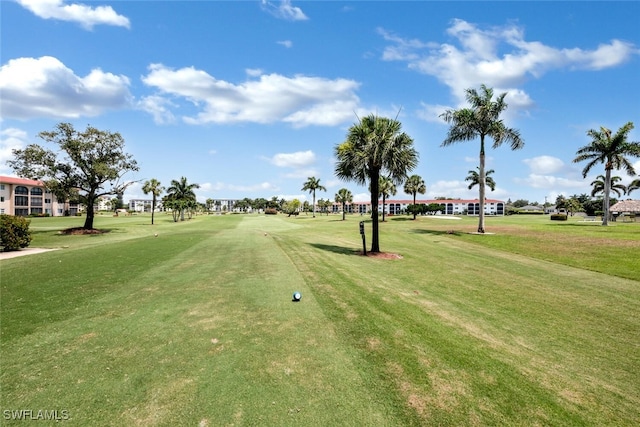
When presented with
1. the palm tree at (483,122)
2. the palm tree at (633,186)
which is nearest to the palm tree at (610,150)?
the palm tree at (483,122)

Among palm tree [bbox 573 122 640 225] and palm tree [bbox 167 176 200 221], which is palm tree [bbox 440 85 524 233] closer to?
palm tree [bbox 573 122 640 225]

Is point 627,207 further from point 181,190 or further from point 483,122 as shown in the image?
point 181,190

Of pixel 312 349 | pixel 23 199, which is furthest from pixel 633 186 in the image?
pixel 23 199

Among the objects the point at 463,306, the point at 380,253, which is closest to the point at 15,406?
the point at 463,306

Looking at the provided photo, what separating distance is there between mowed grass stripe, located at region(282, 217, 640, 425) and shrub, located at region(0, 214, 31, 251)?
2065 cm

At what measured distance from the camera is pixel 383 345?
23.0ft

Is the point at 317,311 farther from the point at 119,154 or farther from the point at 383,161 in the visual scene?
the point at 119,154

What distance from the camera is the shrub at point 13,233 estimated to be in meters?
21.5

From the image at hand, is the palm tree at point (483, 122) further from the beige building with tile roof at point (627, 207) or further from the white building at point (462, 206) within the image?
the white building at point (462, 206)

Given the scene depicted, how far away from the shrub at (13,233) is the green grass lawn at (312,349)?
10355mm

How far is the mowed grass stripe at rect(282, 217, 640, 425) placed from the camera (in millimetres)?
5371

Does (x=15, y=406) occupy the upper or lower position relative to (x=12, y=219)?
lower

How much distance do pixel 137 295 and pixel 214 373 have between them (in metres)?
6.08

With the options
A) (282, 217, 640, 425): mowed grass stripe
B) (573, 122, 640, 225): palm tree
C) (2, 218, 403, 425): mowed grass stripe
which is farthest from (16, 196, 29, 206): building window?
(573, 122, 640, 225): palm tree
